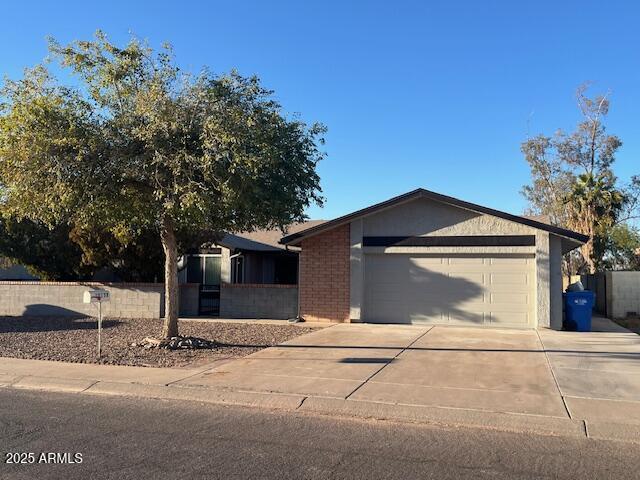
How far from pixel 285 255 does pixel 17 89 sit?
18.9 meters

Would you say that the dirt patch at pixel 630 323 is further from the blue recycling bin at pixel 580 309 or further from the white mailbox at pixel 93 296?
the white mailbox at pixel 93 296

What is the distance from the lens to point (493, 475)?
5273 mm

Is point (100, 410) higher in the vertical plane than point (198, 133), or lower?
lower

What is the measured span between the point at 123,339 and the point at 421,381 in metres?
8.02

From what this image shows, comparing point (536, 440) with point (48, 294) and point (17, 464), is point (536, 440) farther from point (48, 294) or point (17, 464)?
point (48, 294)

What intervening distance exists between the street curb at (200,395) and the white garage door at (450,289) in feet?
31.7

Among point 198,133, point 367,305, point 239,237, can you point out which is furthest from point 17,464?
point 239,237

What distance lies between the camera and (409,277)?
57.3 feet

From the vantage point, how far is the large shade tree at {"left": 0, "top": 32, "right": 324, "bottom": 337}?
10266 millimetres

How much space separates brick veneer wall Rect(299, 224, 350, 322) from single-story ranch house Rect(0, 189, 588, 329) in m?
0.03

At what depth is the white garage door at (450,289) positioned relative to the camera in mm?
16438

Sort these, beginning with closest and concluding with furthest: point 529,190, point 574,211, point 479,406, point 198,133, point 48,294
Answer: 1. point 479,406
2. point 198,133
3. point 48,294
4. point 574,211
5. point 529,190

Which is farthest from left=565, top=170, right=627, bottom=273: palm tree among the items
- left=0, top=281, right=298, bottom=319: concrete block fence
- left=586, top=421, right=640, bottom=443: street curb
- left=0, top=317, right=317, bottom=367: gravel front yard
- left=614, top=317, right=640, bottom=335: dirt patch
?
left=586, top=421, right=640, bottom=443: street curb

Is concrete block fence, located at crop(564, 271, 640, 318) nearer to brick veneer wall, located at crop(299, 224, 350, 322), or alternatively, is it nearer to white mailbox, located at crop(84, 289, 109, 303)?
brick veneer wall, located at crop(299, 224, 350, 322)
